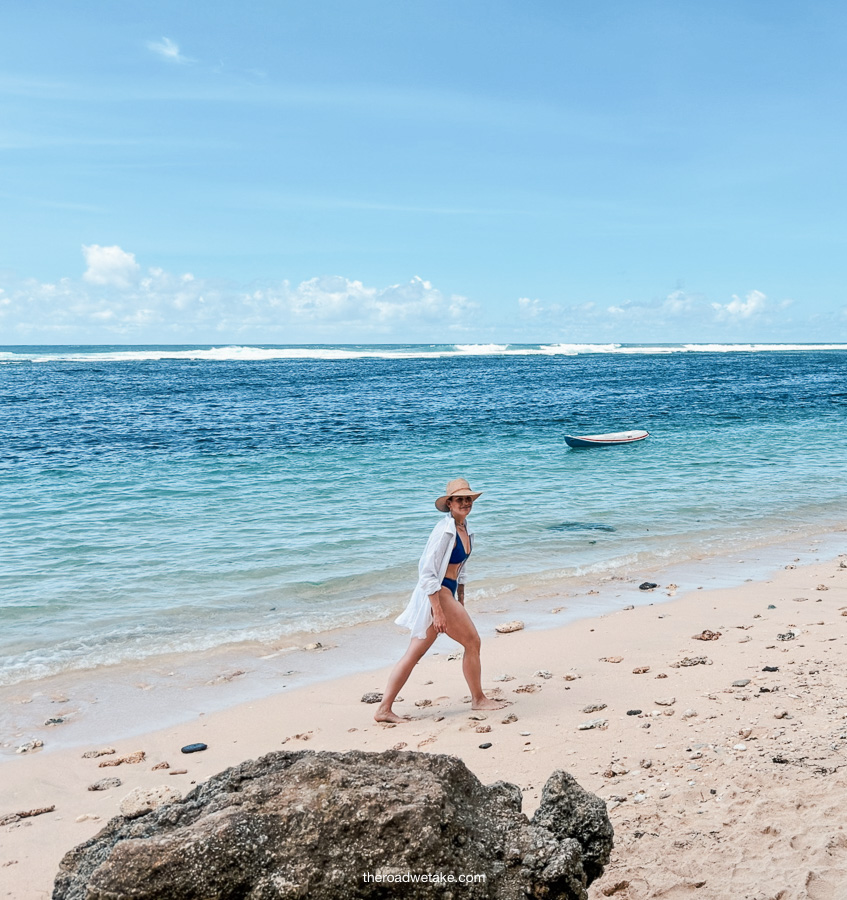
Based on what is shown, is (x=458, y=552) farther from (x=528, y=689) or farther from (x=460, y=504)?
(x=528, y=689)

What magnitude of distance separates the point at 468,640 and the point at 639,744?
4.63ft

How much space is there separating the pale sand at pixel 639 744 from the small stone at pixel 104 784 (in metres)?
0.05

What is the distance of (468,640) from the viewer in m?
5.84

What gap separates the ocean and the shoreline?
25cm

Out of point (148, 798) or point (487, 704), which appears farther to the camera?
point (487, 704)

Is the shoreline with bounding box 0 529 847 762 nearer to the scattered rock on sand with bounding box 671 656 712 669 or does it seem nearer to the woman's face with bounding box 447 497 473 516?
the scattered rock on sand with bounding box 671 656 712 669

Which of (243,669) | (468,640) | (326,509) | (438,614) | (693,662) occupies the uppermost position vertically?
(438,614)

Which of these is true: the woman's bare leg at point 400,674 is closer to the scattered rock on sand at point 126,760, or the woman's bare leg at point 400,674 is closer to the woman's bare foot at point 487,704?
the woman's bare foot at point 487,704

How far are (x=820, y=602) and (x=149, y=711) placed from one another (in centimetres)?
682

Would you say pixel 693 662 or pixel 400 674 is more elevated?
pixel 400 674

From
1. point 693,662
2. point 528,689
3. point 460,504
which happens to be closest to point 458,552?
point 460,504

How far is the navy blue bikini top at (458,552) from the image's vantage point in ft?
18.6

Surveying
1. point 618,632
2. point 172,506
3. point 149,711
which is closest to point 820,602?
point 618,632

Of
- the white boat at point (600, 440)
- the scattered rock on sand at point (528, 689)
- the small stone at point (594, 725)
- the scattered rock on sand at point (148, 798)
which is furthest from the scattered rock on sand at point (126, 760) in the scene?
the white boat at point (600, 440)
